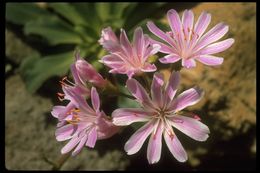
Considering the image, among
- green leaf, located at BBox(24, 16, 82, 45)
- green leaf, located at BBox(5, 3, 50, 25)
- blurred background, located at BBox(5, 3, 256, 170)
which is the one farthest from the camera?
green leaf, located at BBox(5, 3, 50, 25)

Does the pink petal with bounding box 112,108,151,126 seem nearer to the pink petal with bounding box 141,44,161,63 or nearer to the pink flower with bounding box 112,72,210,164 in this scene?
the pink flower with bounding box 112,72,210,164

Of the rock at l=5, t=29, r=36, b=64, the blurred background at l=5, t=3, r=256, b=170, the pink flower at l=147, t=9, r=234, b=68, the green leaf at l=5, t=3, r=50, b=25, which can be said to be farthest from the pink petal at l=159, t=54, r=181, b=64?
the rock at l=5, t=29, r=36, b=64

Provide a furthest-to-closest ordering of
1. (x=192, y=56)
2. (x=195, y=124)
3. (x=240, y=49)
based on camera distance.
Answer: (x=240, y=49), (x=192, y=56), (x=195, y=124)

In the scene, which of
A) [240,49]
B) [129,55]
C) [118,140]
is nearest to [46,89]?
[118,140]

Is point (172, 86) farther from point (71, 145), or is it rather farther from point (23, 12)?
point (23, 12)

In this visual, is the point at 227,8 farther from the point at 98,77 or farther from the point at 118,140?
the point at 98,77
